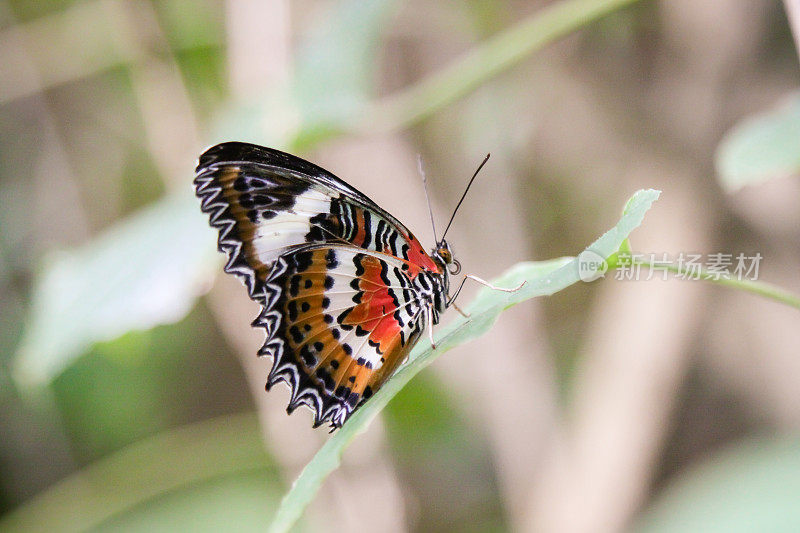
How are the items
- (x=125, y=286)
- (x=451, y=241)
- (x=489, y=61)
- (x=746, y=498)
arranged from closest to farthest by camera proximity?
(x=746, y=498), (x=489, y=61), (x=125, y=286), (x=451, y=241)

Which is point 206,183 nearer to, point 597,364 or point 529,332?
point 597,364

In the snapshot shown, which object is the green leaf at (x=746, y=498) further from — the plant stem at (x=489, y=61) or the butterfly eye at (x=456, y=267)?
the plant stem at (x=489, y=61)

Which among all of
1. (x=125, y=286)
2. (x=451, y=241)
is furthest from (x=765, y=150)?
(x=451, y=241)

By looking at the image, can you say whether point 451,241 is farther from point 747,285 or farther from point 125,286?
point 747,285

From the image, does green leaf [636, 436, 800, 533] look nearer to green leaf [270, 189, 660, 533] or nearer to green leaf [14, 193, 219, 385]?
green leaf [270, 189, 660, 533]

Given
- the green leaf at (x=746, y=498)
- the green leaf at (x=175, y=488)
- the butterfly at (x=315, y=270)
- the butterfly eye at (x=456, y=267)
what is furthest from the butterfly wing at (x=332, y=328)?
the green leaf at (x=175, y=488)

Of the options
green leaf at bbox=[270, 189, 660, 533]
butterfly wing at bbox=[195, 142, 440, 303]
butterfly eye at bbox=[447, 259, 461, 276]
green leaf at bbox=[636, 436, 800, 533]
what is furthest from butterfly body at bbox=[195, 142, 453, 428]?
green leaf at bbox=[636, 436, 800, 533]
